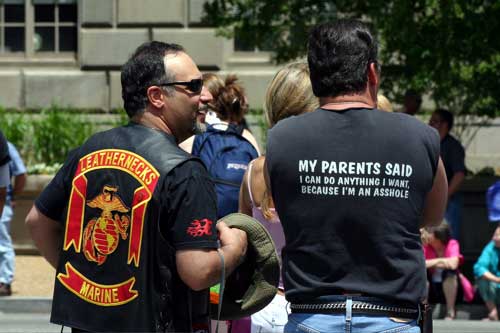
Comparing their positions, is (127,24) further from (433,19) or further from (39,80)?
(433,19)

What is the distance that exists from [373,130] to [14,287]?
8.99 metres

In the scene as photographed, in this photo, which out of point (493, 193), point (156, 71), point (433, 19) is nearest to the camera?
point (156, 71)

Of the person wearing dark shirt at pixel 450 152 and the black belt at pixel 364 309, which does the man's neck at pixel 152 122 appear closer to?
the black belt at pixel 364 309

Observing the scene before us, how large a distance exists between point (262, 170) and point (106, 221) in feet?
3.48

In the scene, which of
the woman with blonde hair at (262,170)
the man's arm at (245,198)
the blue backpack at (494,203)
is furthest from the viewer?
the blue backpack at (494,203)

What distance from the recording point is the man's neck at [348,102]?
12.2 ft

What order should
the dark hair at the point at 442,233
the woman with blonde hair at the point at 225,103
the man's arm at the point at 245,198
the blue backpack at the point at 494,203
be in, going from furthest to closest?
the dark hair at the point at 442,233 < the blue backpack at the point at 494,203 < the woman with blonde hair at the point at 225,103 < the man's arm at the point at 245,198

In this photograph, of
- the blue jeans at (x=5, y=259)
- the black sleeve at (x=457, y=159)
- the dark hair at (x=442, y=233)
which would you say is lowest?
the blue jeans at (x=5, y=259)

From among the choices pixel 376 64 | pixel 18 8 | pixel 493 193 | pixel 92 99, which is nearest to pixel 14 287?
pixel 493 193

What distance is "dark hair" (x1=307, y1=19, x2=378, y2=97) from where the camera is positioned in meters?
3.71

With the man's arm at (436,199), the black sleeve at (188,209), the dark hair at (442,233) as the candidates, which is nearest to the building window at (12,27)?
the dark hair at (442,233)

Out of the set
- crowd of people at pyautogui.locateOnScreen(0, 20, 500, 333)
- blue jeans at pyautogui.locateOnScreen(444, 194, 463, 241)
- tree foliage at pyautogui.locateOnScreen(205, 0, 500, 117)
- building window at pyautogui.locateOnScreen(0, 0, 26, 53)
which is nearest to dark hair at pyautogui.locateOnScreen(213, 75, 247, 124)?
crowd of people at pyautogui.locateOnScreen(0, 20, 500, 333)

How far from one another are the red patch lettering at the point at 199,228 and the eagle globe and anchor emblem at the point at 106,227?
0.69ft

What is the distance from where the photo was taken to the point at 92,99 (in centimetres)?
1802
